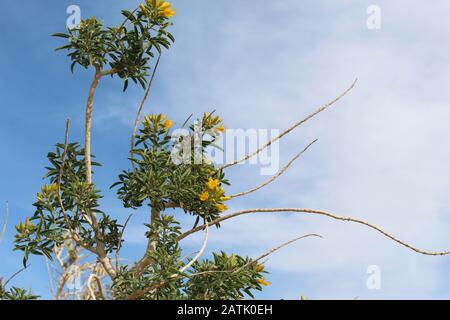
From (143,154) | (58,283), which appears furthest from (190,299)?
(58,283)

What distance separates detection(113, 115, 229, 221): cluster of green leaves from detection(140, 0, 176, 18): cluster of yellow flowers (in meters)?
0.79

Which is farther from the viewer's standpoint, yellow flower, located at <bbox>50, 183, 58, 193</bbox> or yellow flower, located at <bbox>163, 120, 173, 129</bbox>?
yellow flower, located at <bbox>163, 120, 173, 129</bbox>

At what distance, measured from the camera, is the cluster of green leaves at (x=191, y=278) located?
3893mm

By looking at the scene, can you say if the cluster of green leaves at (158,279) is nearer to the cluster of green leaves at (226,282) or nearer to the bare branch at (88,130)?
the cluster of green leaves at (226,282)

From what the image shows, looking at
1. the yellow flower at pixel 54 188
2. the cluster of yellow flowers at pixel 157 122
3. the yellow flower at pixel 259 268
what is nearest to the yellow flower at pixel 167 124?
the cluster of yellow flowers at pixel 157 122

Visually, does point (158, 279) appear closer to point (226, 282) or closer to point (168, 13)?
point (226, 282)

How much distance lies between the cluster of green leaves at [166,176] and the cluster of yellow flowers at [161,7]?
790 mm

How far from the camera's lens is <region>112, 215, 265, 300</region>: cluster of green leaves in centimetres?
389

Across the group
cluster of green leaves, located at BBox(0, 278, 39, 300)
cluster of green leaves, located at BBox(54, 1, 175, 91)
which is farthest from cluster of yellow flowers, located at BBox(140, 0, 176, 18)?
cluster of green leaves, located at BBox(0, 278, 39, 300)

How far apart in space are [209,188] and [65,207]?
112 centimetres

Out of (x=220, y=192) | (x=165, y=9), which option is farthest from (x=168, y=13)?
(x=220, y=192)

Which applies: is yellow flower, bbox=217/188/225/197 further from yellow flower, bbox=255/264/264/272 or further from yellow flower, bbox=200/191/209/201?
yellow flower, bbox=255/264/264/272

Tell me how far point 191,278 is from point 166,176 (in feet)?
2.53

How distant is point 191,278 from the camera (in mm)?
4031
